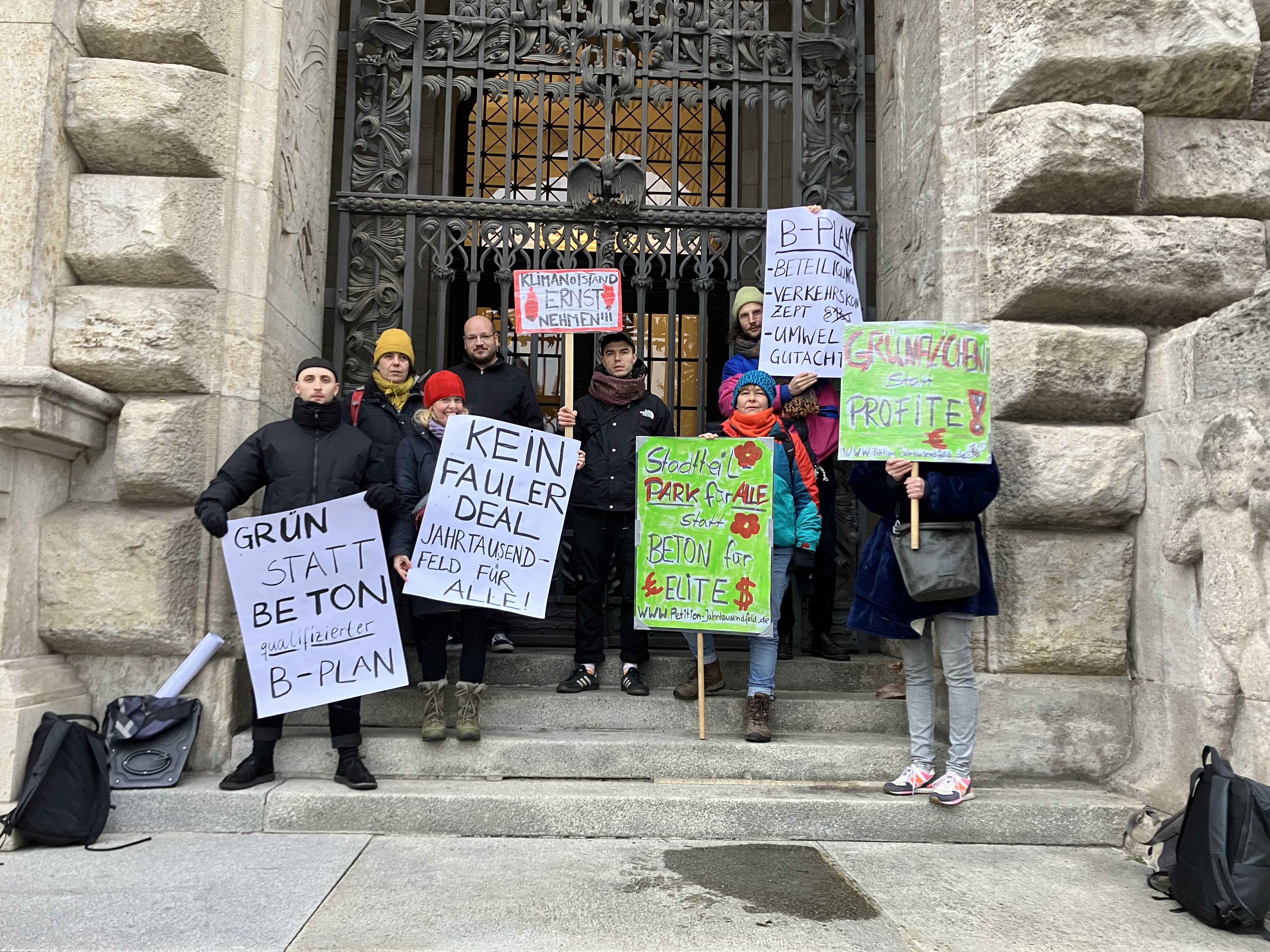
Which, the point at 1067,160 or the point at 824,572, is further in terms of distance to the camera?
the point at 824,572

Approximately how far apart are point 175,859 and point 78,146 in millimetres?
3444

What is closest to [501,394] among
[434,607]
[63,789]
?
[434,607]

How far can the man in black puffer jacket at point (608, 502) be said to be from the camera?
17.3 feet

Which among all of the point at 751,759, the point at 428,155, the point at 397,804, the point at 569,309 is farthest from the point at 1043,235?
the point at 428,155

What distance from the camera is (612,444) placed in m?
5.37

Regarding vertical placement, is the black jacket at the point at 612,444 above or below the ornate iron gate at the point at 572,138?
below

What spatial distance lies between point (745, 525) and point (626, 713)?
3.80ft

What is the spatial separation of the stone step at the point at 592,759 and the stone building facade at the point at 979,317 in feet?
1.52

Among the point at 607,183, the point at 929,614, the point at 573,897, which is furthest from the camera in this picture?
the point at 607,183

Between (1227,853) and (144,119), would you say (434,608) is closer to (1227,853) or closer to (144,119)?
(144,119)

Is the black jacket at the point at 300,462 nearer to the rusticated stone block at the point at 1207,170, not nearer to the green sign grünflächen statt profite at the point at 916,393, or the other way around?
the green sign grünflächen statt profite at the point at 916,393

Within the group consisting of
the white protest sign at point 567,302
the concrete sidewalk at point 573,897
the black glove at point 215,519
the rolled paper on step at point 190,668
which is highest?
the white protest sign at point 567,302

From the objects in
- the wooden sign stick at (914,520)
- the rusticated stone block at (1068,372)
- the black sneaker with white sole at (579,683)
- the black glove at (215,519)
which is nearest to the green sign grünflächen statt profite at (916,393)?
the wooden sign stick at (914,520)

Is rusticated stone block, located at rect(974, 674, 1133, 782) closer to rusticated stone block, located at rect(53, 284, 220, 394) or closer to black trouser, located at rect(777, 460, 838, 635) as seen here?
black trouser, located at rect(777, 460, 838, 635)
